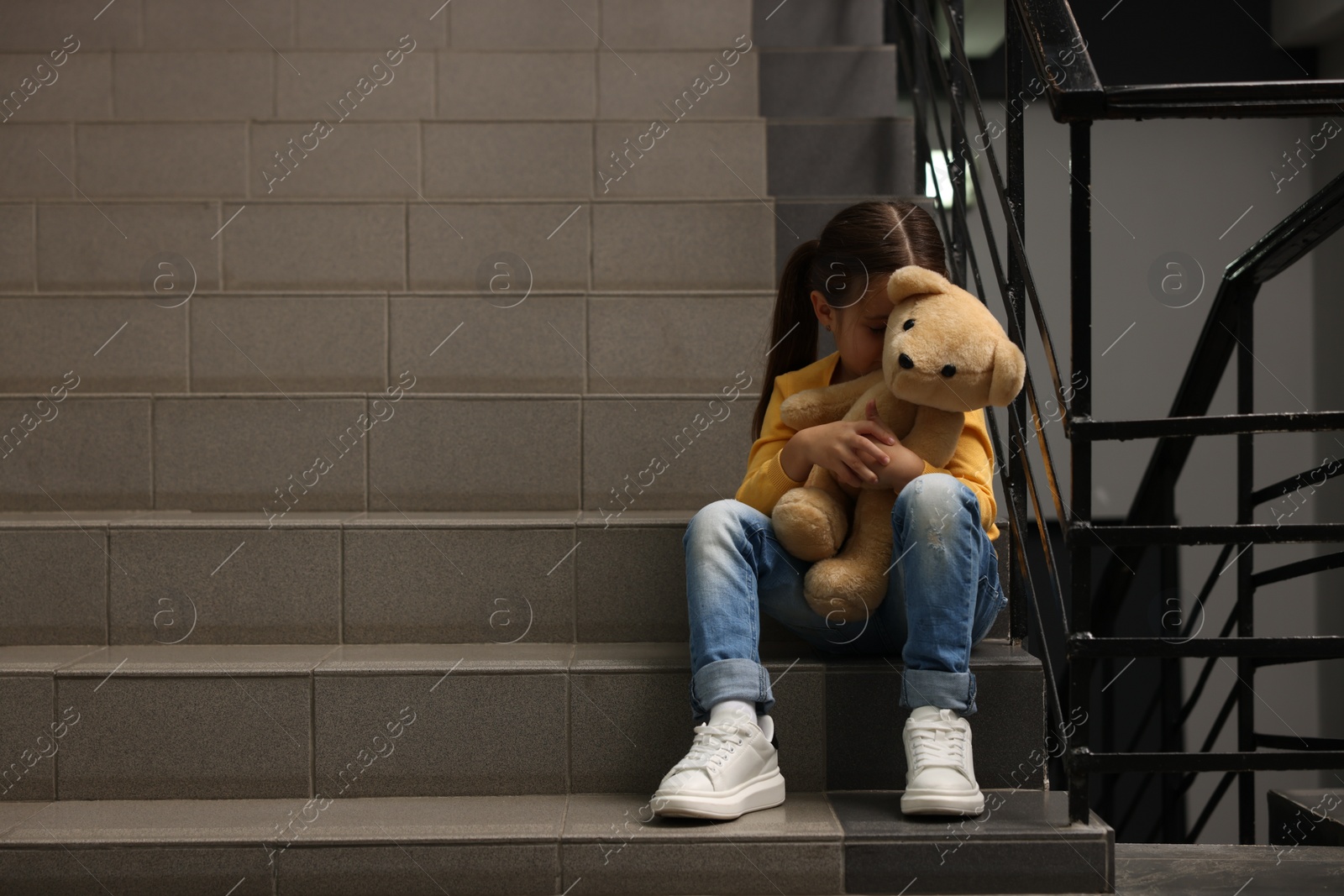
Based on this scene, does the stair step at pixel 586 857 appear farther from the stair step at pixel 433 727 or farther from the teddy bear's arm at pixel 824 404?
the teddy bear's arm at pixel 824 404

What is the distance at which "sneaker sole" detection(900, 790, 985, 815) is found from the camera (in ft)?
3.83

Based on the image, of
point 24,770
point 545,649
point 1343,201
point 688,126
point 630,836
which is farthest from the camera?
point 688,126

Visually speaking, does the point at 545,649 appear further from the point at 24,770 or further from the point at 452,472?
the point at 24,770

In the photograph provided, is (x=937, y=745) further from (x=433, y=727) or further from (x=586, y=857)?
(x=433, y=727)

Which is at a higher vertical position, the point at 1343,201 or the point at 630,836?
the point at 1343,201

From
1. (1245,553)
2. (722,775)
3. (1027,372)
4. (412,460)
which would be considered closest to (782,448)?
(1027,372)

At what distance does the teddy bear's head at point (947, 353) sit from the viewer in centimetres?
118

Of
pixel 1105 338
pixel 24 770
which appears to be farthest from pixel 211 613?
pixel 1105 338

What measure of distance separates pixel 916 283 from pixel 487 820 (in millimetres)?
758

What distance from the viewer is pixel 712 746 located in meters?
1.19

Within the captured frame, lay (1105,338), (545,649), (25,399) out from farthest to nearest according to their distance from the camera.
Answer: (1105,338) < (25,399) < (545,649)

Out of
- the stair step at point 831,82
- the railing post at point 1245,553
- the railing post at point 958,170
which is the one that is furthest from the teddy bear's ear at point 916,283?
the stair step at point 831,82

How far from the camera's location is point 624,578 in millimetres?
1518

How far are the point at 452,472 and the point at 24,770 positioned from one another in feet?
2.24
